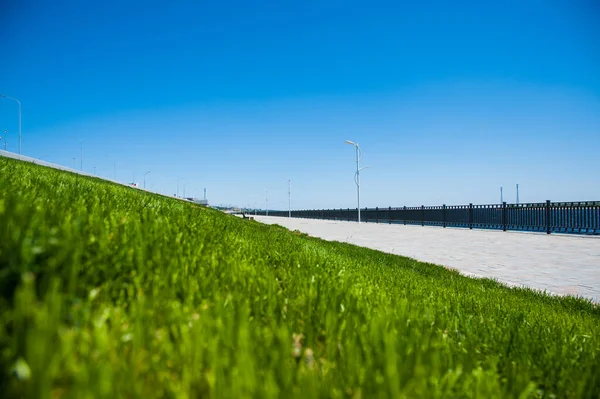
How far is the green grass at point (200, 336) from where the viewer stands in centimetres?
111

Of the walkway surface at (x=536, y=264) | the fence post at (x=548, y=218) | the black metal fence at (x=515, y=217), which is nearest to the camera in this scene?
the walkway surface at (x=536, y=264)

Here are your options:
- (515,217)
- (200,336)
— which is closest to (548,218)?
(515,217)

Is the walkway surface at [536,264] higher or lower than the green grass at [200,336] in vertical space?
lower

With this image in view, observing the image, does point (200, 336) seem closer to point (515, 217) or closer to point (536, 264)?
point (536, 264)

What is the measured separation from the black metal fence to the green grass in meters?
21.9

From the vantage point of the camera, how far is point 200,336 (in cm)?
141

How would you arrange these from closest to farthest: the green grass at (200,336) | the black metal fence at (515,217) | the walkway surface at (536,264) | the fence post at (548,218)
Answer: the green grass at (200,336) → the walkway surface at (536,264) → the black metal fence at (515,217) → the fence post at (548,218)

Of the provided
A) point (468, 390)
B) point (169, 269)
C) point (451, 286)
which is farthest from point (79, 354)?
point (451, 286)

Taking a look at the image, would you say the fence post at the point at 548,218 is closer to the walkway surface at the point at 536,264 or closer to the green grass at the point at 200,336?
the walkway surface at the point at 536,264

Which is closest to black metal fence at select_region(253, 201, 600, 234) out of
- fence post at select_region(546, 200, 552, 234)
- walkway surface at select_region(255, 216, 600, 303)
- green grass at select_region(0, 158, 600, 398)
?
fence post at select_region(546, 200, 552, 234)

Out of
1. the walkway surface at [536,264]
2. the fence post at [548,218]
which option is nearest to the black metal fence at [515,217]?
the fence post at [548,218]

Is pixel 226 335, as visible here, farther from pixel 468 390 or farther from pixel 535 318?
pixel 535 318

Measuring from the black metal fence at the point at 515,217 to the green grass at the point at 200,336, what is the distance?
21.9 m

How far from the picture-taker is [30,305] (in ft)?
3.76
